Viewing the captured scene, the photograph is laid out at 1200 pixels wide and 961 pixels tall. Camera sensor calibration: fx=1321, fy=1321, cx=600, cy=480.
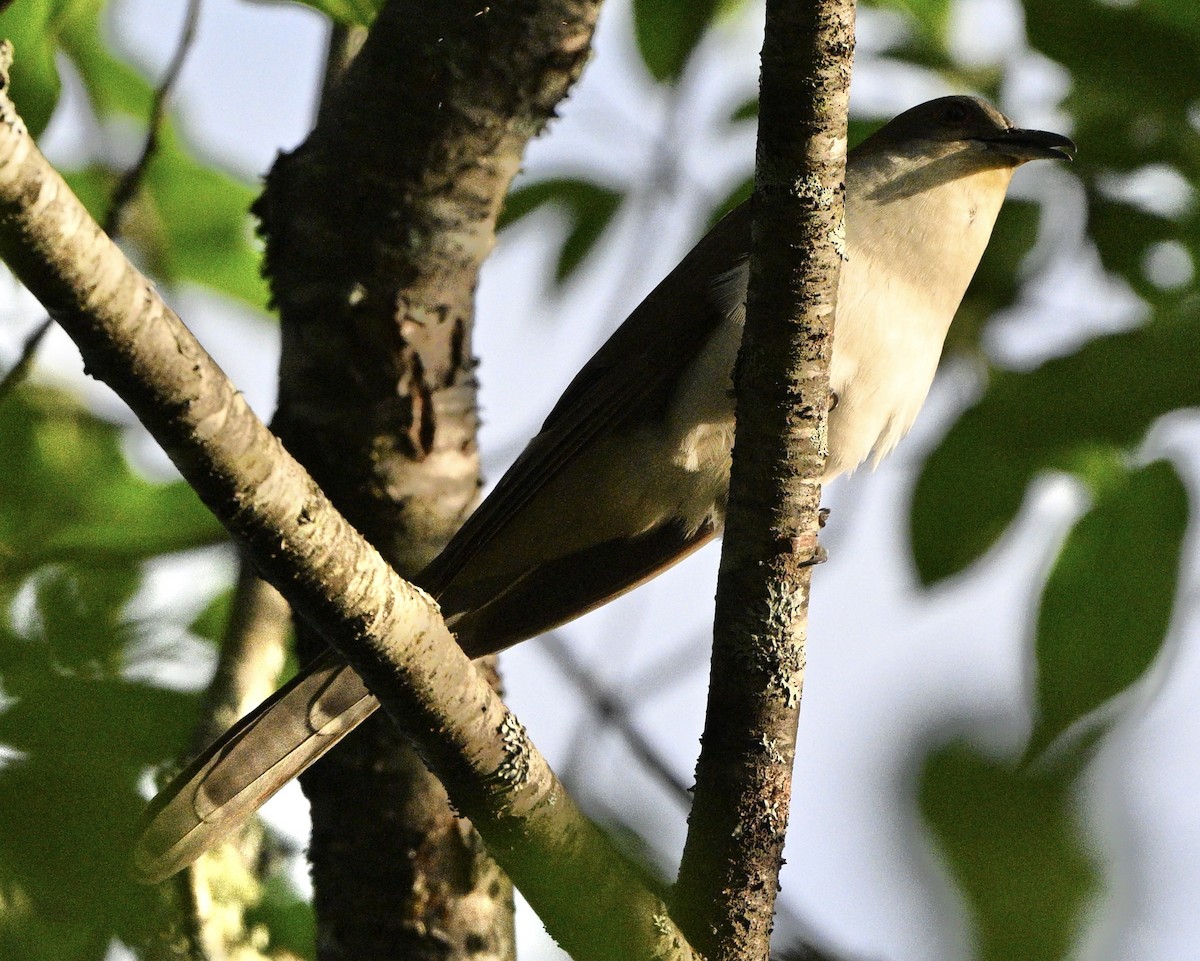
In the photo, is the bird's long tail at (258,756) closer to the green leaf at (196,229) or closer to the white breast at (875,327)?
the white breast at (875,327)

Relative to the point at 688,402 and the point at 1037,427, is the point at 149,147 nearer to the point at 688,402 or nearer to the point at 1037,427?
the point at 688,402

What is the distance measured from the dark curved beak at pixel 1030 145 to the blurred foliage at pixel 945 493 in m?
0.09

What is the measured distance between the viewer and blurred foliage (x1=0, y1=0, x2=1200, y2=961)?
2.60 feet

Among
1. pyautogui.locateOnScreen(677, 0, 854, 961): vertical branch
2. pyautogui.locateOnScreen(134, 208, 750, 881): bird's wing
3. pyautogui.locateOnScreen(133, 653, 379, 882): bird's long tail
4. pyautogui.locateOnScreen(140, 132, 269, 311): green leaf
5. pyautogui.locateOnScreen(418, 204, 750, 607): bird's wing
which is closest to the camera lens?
pyautogui.locateOnScreen(677, 0, 854, 961): vertical branch

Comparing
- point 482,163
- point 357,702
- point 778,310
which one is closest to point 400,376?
point 482,163

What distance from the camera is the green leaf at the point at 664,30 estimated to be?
2.91m

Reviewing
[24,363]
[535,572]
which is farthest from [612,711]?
[24,363]

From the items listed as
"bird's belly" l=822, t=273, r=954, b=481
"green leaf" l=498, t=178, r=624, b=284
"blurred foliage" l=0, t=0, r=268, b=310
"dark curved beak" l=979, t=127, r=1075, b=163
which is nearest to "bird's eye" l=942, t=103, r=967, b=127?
"dark curved beak" l=979, t=127, r=1075, b=163

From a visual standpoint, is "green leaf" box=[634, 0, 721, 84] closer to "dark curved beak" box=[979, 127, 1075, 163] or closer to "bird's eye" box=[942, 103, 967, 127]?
"dark curved beak" box=[979, 127, 1075, 163]

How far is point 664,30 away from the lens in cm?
292

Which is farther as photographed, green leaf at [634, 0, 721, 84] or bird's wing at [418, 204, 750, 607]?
bird's wing at [418, 204, 750, 607]

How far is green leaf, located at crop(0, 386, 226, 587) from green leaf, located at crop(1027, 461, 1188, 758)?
1.74 m

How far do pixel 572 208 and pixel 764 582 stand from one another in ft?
5.15

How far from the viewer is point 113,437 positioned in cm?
339
